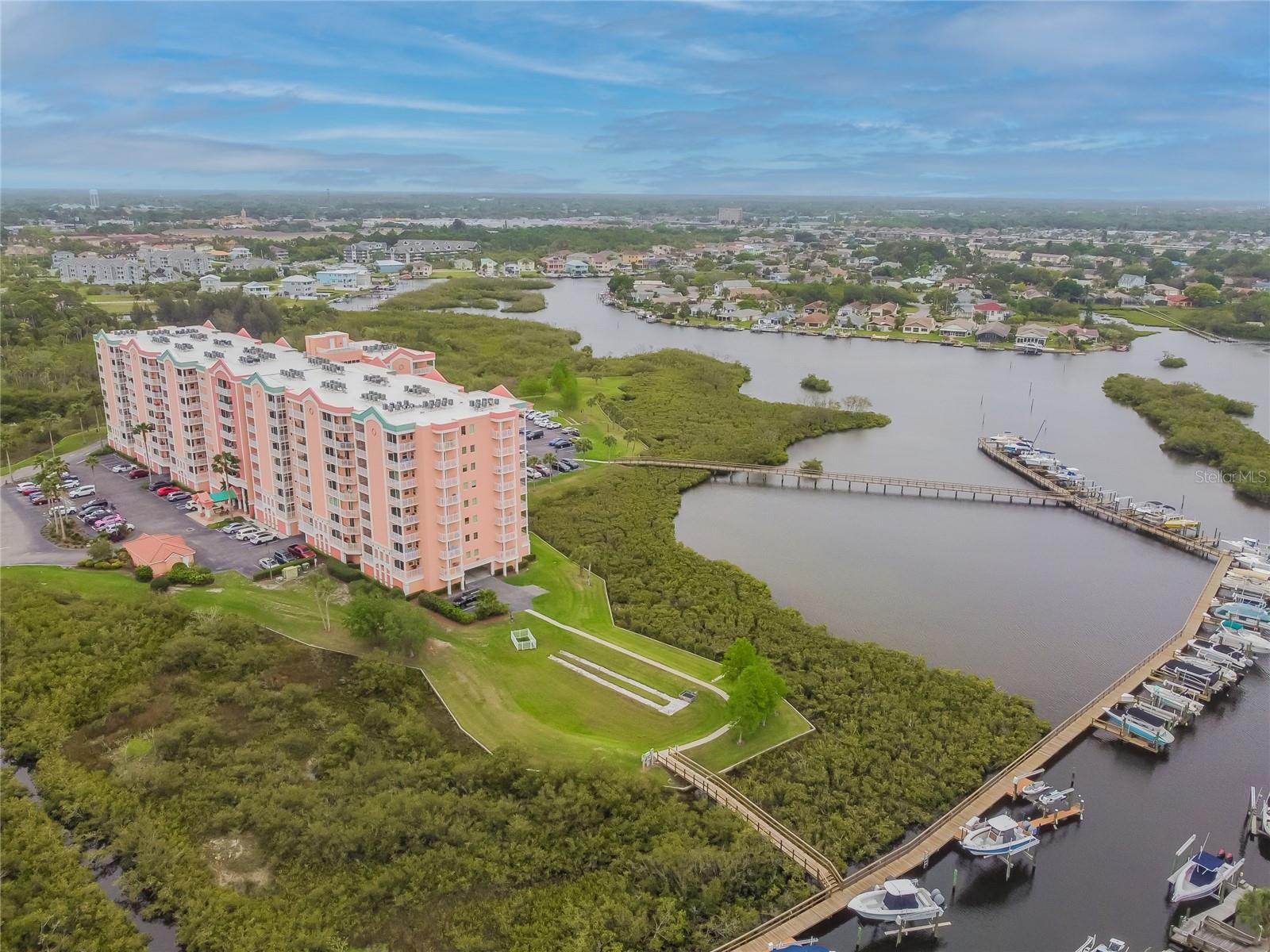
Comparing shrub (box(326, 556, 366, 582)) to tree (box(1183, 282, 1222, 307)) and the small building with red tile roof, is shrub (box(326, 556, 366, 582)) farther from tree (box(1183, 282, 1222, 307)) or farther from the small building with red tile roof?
tree (box(1183, 282, 1222, 307))

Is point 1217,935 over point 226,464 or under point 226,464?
under

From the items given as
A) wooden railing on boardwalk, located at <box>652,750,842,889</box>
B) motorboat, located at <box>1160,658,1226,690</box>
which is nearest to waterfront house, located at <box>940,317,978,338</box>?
motorboat, located at <box>1160,658,1226,690</box>

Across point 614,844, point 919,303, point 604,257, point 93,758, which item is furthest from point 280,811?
point 604,257

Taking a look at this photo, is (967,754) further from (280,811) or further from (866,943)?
(280,811)

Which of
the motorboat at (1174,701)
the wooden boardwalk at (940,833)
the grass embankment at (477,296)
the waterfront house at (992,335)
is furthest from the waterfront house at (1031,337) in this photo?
the motorboat at (1174,701)

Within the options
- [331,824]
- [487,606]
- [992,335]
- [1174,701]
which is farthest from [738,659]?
[992,335]

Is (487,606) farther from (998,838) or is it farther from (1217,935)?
(1217,935)
